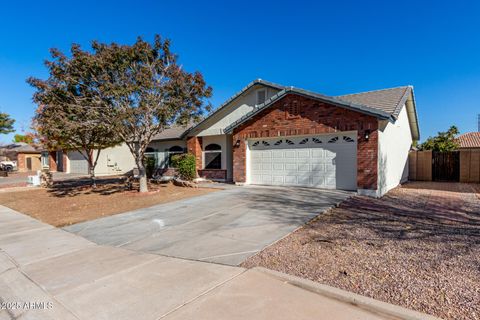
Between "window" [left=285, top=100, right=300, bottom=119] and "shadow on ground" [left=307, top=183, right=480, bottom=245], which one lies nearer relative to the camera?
"shadow on ground" [left=307, top=183, right=480, bottom=245]

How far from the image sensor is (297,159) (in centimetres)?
1253

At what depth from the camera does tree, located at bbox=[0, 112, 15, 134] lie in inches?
1416

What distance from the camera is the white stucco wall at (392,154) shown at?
10.6 meters

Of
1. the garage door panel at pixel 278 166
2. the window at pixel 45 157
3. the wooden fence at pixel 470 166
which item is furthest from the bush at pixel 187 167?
the window at pixel 45 157

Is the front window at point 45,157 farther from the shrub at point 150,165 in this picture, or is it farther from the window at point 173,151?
the window at point 173,151

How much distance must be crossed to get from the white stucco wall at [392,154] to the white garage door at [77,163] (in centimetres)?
2896

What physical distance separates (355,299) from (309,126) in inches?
373

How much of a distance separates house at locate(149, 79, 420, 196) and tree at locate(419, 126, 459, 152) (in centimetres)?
736

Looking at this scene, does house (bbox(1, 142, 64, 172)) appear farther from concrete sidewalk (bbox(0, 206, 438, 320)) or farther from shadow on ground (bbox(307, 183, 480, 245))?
shadow on ground (bbox(307, 183, 480, 245))

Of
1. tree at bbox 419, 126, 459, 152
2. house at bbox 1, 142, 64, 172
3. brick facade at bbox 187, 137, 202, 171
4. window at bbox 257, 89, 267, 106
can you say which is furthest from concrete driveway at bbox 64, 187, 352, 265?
house at bbox 1, 142, 64, 172

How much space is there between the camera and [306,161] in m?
12.2

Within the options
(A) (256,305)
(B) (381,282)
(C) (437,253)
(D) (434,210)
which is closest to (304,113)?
(D) (434,210)

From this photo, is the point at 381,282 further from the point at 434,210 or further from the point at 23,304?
the point at 434,210

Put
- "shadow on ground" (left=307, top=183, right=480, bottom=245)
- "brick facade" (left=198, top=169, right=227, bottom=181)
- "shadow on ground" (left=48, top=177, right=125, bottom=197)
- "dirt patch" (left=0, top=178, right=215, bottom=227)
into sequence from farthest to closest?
"brick facade" (left=198, top=169, right=227, bottom=181) < "shadow on ground" (left=48, top=177, right=125, bottom=197) < "dirt patch" (left=0, top=178, right=215, bottom=227) < "shadow on ground" (left=307, top=183, right=480, bottom=245)
